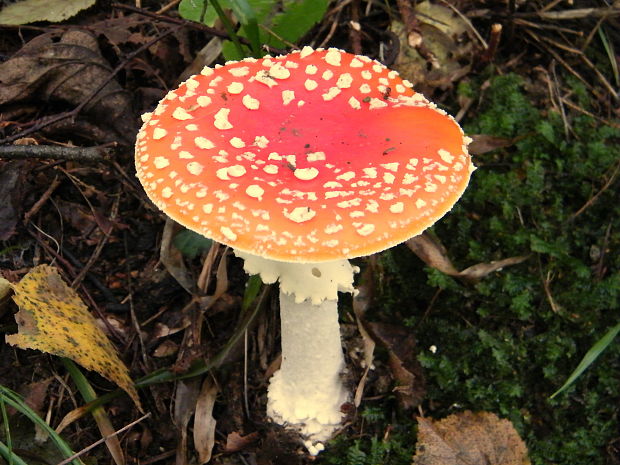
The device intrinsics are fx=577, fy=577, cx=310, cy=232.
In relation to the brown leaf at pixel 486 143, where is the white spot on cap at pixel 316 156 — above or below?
above

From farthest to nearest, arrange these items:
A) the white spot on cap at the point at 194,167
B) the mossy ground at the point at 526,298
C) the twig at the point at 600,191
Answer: the twig at the point at 600,191, the mossy ground at the point at 526,298, the white spot on cap at the point at 194,167

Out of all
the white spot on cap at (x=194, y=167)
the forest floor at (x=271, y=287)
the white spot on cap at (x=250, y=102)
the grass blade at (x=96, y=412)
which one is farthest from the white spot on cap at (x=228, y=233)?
the grass blade at (x=96, y=412)

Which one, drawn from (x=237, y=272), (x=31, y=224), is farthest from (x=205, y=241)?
(x=31, y=224)

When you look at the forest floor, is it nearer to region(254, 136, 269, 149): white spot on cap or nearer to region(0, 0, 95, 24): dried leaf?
region(0, 0, 95, 24): dried leaf

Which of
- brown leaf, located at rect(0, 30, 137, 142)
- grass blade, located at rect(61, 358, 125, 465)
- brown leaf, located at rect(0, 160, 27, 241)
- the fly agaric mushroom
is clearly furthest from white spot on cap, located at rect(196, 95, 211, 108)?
grass blade, located at rect(61, 358, 125, 465)

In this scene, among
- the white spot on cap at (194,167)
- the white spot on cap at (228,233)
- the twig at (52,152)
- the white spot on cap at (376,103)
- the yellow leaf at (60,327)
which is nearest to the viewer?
the white spot on cap at (228,233)

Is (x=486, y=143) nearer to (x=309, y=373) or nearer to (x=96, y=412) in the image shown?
(x=309, y=373)

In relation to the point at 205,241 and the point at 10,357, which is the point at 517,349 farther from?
the point at 10,357

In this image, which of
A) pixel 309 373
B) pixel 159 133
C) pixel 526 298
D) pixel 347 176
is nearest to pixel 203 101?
pixel 159 133

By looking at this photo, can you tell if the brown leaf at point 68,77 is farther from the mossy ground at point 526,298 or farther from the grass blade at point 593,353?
the grass blade at point 593,353
